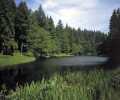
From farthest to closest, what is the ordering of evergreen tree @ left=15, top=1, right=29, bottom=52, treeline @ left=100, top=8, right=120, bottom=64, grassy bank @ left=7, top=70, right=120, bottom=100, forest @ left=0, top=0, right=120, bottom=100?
treeline @ left=100, top=8, right=120, bottom=64 < evergreen tree @ left=15, top=1, right=29, bottom=52 < forest @ left=0, top=0, right=120, bottom=100 < grassy bank @ left=7, top=70, right=120, bottom=100

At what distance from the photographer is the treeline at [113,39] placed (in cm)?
9027

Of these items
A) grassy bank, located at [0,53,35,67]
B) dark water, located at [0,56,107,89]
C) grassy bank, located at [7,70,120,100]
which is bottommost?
dark water, located at [0,56,107,89]

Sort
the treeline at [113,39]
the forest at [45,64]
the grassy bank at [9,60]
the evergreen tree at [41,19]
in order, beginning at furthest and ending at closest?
the evergreen tree at [41,19] < the treeline at [113,39] < the grassy bank at [9,60] < the forest at [45,64]

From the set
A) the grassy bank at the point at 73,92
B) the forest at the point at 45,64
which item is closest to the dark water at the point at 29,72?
the forest at the point at 45,64

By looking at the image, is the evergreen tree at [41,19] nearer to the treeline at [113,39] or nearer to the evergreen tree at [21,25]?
Answer: the treeline at [113,39]

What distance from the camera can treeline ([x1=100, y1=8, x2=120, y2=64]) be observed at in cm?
9027

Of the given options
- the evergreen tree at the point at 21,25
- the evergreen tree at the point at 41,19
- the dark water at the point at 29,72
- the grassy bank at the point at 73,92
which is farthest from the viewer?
the evergreen tree at the point at 41,19

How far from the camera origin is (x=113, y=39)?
302 ft

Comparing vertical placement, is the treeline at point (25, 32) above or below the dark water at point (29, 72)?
above

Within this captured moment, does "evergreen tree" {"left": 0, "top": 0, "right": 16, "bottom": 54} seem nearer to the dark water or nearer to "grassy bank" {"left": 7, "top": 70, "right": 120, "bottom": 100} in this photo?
the dark water

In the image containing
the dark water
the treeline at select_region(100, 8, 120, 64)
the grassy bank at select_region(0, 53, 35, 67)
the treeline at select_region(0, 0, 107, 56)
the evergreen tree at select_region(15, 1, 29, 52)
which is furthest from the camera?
the treeline at select_region(100, 8, 120, 64)

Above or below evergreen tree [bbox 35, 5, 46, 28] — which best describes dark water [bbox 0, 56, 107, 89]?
below

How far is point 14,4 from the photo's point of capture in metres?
77.3

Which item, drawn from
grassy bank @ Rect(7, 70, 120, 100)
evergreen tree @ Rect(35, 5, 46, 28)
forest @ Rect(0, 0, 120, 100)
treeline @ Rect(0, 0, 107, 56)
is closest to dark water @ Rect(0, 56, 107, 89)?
forest @ Rect(0, 0, 120, 100)
